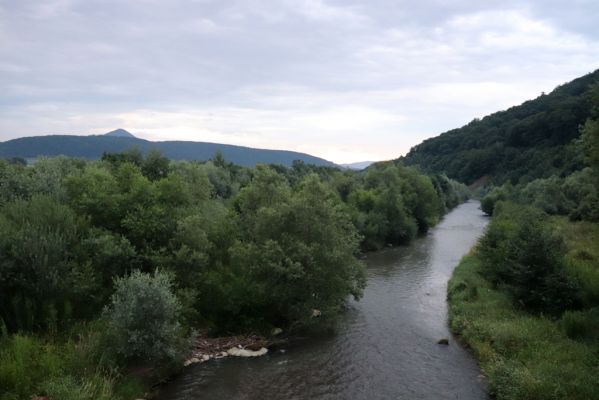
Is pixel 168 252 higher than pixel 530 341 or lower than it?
higher

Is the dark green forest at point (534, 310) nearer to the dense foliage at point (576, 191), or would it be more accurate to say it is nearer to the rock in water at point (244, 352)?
the dense foliage at point (576, 191)

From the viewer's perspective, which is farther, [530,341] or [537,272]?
[537,272]

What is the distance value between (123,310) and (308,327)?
12270mm

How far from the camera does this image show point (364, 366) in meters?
22.8

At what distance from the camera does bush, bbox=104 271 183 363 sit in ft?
62.6

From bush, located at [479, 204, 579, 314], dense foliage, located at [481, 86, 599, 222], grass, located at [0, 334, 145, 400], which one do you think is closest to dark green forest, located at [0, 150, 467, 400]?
grass, located at [0, 334, 145, 400]

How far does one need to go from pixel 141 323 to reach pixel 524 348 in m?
18.1

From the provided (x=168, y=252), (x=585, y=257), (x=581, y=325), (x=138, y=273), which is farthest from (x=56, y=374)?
(x=585, y=257)

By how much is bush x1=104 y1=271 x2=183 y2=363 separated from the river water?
7.29ft

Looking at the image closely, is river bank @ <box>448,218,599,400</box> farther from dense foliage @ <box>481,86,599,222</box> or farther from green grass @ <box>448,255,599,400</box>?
dense foliage @ <box>481,86,599,222</box>

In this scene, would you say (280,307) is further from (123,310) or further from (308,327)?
(123,310)

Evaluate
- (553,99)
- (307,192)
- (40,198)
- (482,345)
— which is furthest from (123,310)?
(553,99)

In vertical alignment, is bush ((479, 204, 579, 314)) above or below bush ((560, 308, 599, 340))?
above

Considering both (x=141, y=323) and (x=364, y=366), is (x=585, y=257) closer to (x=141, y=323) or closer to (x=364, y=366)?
(x=364, y=366)
